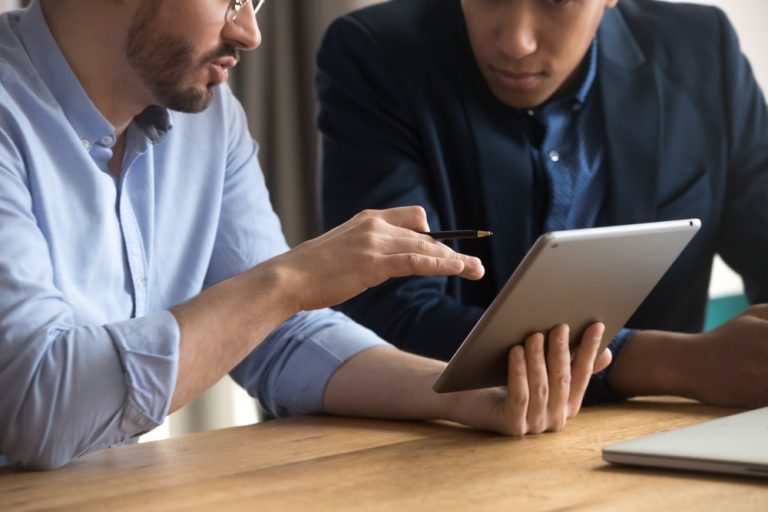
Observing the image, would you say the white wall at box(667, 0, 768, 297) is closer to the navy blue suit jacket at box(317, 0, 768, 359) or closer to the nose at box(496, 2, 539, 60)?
the navy blue suit jacket at box(317, 0, 768, 359)

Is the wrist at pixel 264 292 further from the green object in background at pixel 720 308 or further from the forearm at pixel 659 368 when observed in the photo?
the green object in background at pixel 720 308

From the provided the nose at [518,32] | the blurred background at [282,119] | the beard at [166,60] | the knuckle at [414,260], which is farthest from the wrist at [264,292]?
the blurred background at [282,119]

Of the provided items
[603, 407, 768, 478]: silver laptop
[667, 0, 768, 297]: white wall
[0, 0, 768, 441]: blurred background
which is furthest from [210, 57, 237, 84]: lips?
[667, 0, 768, 297]: white wall

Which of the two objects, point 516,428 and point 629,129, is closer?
point 516,428

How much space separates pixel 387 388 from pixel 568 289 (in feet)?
1.02

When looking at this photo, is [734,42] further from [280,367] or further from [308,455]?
[308,455]

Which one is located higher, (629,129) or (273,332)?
(629,129)

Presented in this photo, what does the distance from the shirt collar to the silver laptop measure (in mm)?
739

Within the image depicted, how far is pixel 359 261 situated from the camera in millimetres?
1191

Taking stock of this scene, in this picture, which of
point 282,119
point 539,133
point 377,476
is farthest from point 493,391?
point 282,119

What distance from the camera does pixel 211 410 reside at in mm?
2660

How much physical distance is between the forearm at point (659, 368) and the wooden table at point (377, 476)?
15 centimetres

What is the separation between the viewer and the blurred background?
263 centimetres

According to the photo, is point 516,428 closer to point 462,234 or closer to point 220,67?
point 462,234
